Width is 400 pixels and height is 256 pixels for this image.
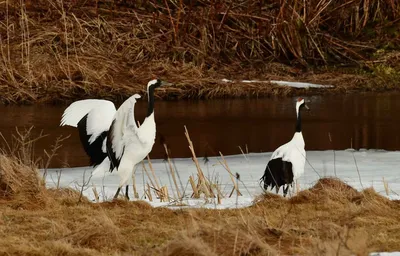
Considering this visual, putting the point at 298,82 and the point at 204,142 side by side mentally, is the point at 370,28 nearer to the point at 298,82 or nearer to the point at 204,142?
the point at 298,82

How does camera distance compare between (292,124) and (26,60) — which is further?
(26,60)

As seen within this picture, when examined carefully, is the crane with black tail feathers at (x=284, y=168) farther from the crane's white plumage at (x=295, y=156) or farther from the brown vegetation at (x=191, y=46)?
the brown vegetation at (x=191, y=46)

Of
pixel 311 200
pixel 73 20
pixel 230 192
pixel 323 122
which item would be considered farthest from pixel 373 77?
pixel 311 200

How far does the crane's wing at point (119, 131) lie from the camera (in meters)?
8.78

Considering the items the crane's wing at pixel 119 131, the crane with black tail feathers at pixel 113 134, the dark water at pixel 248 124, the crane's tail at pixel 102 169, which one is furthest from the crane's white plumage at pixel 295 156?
the dark water at pixel 248 124

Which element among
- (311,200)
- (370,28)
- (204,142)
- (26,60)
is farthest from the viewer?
(370,28)

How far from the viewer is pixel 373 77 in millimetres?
18375

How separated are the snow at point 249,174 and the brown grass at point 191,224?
73 cm

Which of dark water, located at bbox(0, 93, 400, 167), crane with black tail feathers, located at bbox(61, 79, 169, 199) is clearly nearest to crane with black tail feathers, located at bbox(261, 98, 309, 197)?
crane with black tail feathers, located at bbox(61, 79, 169, 199)

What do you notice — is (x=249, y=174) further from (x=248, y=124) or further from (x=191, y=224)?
(x=191, y=224)

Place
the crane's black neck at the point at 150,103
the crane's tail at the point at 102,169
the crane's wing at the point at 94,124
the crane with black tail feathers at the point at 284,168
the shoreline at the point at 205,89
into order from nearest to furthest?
1. the crane with black tail feathers at the point at 284,168
2. the crane's black neck at the point at 150,103
3. the crane's tail at the point at 102,169
4. the crane's wing at the point at 94,124
5. the shoreline at the point at 205,89

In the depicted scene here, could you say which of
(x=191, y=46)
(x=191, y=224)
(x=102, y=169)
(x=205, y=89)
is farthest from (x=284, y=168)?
(x=191, y=46)

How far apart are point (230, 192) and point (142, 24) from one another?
10.6 m

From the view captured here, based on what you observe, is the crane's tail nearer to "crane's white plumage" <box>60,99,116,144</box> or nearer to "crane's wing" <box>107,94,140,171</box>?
"crane's wing" <box>107,94,140,171</box>
